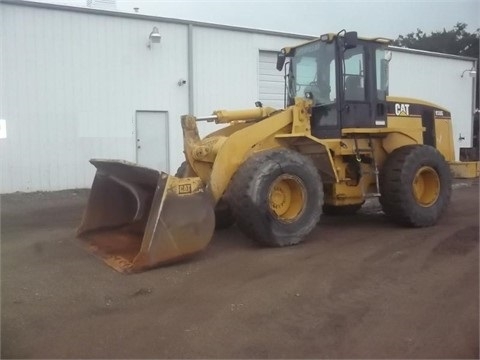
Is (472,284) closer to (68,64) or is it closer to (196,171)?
(196,171)

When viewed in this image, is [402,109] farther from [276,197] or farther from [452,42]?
[452,42]

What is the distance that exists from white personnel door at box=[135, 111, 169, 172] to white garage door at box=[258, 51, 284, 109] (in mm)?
3493

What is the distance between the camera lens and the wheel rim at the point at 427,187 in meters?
8.61

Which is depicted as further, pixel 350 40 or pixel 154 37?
pixel 154 37

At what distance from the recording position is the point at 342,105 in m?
8.16

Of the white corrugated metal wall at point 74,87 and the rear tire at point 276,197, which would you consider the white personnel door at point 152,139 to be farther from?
the rear tire at point 276,197

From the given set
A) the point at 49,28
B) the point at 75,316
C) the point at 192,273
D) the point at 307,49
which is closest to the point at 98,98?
the point at 49,28

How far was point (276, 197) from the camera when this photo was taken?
7.23 meters

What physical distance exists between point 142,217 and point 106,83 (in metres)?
8.01

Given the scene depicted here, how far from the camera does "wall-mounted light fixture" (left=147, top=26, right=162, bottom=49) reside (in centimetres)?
1462

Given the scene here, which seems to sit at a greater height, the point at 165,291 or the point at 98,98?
the point at 98,98

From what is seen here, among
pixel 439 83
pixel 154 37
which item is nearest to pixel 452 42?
pixel 439 83

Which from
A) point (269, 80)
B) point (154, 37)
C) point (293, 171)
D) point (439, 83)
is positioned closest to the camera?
point (293, 171)

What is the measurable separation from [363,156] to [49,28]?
864cm
